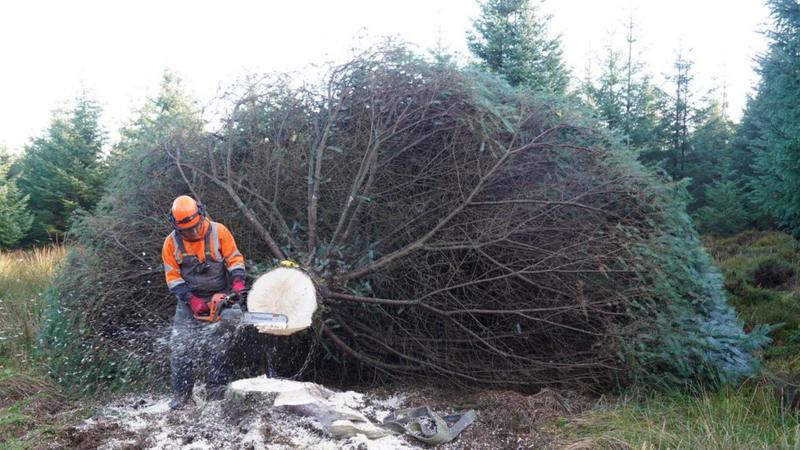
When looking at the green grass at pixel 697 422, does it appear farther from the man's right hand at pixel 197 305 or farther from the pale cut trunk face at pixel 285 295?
the man's right hand at pixel 197 305

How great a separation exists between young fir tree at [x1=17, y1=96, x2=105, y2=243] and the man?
12382mm

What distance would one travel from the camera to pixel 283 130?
554cm

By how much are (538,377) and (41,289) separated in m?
6.68

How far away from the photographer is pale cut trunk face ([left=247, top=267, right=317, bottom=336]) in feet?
14.0

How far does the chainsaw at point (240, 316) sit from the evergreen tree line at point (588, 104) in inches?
274

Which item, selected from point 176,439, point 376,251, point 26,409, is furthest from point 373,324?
point 26,409

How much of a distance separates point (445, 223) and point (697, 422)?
2.27 meters

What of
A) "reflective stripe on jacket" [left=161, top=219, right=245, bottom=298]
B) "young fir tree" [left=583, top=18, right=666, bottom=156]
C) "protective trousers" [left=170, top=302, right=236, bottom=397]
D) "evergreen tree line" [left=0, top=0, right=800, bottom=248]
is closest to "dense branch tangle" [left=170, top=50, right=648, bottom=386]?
"reflective stripe on jacket" [left=161, top=219, right=245, bottom=298]

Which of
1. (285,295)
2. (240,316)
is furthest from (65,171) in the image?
(240,316)

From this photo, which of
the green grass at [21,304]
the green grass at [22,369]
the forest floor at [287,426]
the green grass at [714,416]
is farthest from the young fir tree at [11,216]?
the green grass at [714,416]

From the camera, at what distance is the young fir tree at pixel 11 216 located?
14.3 meters

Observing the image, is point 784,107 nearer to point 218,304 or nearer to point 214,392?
point 218,304

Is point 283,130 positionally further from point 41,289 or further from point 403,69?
point 41,289

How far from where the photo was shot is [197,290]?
190 inches
